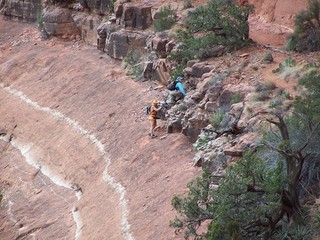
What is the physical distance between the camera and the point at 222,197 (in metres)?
17.8

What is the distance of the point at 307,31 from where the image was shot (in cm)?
2866

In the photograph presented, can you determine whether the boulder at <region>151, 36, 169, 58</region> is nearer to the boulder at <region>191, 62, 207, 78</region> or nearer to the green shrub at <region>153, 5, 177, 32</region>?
the green shrub at <region>153, 5, 177, 32</region>

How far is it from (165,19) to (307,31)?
25.0 ft

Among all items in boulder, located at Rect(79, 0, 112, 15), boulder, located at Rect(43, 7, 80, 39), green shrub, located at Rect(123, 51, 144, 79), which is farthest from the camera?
boulder, located at Rect(43, 7, 80, 39)

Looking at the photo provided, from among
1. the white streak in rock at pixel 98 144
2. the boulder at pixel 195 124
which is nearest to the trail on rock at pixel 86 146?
the white streak in rock at pixel 98 144

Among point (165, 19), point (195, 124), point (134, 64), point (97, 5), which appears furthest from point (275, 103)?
point (97, 5)

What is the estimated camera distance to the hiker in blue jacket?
93.6 ft

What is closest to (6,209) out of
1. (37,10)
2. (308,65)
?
(308,65)

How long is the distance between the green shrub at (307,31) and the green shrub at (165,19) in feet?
22.4

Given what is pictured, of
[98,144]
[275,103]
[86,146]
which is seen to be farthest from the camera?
[86,146]

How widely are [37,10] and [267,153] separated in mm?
31139

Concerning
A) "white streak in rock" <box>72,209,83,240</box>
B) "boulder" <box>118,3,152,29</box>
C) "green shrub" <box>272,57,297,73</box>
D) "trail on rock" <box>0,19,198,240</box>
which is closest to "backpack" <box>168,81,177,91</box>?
"trail on rock" <box>0,19,198,240</box>

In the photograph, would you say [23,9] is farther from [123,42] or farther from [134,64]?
[134,64]

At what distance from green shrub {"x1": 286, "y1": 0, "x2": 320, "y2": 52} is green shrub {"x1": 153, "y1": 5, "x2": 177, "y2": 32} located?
682 cm
